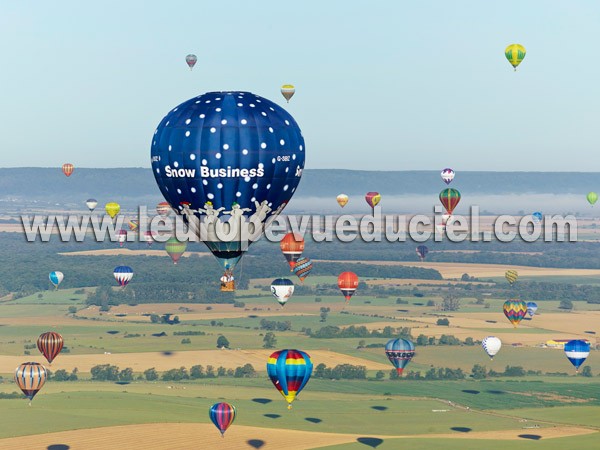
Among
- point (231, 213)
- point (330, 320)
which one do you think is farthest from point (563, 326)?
point (231, 213)

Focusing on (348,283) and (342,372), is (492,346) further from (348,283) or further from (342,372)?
(342,372)

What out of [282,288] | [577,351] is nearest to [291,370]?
[282,288]

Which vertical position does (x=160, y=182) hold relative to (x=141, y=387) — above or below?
above

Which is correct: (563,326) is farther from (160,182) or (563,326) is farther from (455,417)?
(160,182)

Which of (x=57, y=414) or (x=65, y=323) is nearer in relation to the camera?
(x=57, y=414)

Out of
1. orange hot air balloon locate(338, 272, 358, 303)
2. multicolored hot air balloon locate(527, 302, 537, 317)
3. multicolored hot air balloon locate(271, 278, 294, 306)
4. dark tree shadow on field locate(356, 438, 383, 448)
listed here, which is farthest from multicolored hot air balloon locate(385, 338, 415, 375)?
multicolored hot air balloon locate(527, 302, 537, 317)

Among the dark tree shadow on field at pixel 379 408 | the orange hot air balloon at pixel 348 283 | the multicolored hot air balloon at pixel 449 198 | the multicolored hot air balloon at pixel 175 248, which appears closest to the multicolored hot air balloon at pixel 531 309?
the multicolored hot air balloon at pixel 449 198
